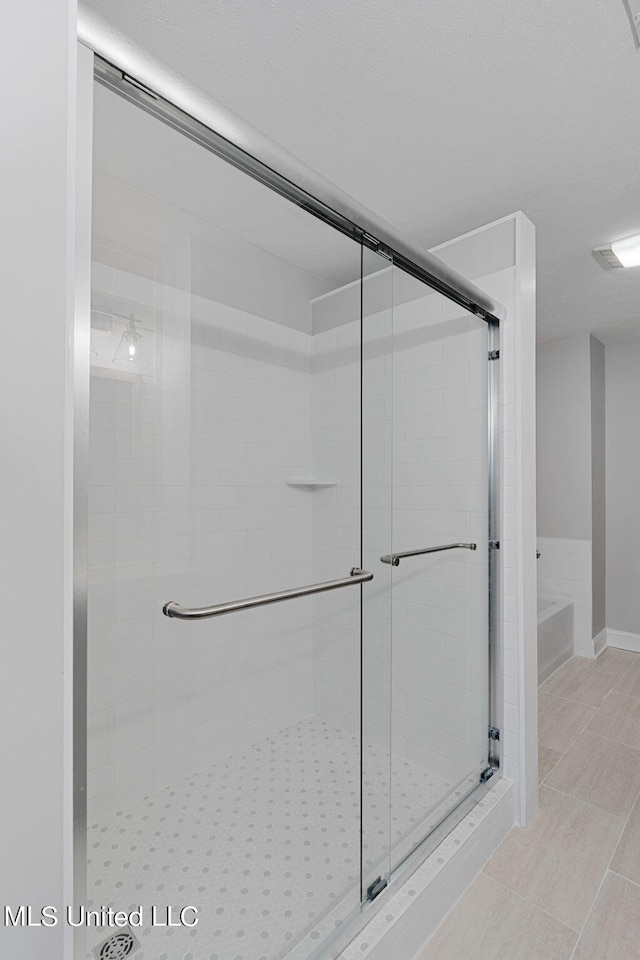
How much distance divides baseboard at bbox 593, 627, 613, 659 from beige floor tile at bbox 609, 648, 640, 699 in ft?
0.75

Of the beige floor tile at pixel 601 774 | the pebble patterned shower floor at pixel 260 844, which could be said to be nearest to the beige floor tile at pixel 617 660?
the beige floor tile at pixel 601 774

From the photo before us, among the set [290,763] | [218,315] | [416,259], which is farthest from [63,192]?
[290,763]

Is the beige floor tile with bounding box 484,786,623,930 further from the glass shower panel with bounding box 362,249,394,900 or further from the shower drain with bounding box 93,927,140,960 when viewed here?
the shower drain with bounding box 93,927,140,960

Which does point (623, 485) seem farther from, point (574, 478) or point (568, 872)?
point (568, 872)

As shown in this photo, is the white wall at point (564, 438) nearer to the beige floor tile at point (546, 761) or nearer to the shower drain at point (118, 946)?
the beige floor tile at point (546, 761)

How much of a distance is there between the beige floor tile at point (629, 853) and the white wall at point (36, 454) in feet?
5.97

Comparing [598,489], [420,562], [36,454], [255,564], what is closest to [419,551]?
[420,562]

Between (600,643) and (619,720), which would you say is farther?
(600,643)

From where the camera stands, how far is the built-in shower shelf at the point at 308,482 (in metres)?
1.52

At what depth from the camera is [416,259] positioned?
156 cm

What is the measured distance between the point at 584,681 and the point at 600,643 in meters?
0.69

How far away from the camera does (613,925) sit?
143cm

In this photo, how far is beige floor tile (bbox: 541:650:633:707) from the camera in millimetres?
2998

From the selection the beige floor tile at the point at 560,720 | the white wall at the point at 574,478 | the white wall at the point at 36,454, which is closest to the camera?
the white wall at the point at 36,454
